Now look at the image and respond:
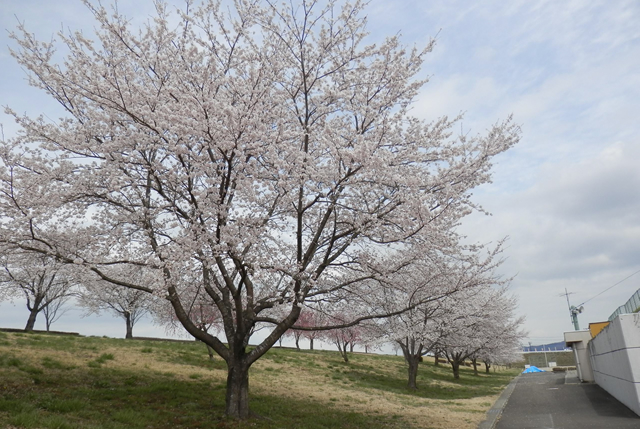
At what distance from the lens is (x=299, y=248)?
10.4 meters

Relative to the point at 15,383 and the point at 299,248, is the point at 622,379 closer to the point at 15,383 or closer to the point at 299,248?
A: the point at 299,248

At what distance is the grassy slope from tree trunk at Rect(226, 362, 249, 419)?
34 cm

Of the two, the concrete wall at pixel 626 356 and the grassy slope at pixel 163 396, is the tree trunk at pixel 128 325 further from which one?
the concrete wall at pixel 626 356

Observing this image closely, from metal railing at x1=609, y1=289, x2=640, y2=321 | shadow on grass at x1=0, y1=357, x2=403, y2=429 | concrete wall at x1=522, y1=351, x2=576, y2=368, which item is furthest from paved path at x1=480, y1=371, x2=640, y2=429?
concrete wall at x1=522, y1=351, x2=576, y2=368

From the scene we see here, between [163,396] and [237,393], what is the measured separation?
2751 millimetres

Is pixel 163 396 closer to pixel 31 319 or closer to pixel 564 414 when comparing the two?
pixel 564 414

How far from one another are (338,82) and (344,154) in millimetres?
3025

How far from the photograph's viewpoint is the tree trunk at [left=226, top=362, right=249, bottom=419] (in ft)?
33.7

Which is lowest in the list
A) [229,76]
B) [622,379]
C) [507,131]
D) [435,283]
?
[622,379]

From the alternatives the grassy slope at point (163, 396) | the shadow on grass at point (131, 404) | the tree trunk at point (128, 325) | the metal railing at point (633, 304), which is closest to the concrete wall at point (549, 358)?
the metal railing at point (633, 304)

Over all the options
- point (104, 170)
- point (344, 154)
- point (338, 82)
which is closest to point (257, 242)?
point (344, 154)

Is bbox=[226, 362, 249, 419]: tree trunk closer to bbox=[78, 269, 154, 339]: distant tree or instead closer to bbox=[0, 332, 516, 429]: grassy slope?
bbox=[0, 332, 516, 429]: grassy slope

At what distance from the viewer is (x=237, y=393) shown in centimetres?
1042

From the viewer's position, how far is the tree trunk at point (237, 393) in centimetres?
1027
